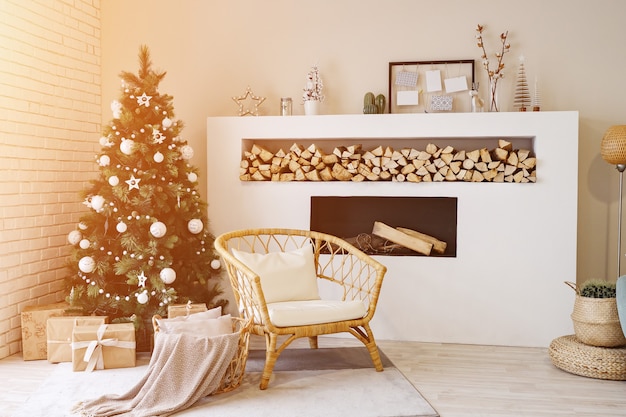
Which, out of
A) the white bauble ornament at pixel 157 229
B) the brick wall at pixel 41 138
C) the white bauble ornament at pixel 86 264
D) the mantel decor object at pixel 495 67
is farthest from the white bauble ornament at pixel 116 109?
the mantel decor object at pixel 495 67

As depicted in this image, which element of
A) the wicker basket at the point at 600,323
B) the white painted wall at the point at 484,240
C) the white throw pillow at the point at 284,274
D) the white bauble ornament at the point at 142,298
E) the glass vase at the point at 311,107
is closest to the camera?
the wicker basket at the point at 600,323

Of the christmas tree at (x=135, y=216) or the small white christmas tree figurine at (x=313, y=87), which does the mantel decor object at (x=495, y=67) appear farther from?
the christmas tree at (x=135, y=216)

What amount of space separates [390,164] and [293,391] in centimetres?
185

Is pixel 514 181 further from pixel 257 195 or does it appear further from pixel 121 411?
pixel 121 411

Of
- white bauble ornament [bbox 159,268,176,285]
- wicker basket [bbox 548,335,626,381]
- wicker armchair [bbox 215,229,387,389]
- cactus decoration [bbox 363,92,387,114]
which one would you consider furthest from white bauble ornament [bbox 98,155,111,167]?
wicker basket [bbox 548,335,626,381]

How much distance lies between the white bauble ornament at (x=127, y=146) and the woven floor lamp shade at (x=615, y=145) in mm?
3105

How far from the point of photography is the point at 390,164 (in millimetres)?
4727

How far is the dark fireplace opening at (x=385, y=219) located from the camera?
487 centimetres

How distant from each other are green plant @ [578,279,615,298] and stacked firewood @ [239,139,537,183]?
32.4 inches

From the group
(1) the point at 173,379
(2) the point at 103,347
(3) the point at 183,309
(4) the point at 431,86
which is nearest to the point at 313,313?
(1) the point at 173,379

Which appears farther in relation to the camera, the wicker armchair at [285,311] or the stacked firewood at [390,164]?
the stacked firewood at [390,164]

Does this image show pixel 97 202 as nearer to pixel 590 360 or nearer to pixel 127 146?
pixel 127 146

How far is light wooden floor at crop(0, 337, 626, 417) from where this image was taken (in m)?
3.35

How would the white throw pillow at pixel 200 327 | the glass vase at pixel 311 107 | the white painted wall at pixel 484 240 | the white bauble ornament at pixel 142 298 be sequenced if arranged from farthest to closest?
1. the glass vase at pixel 311 107
2. the white painted wall at pixel 484 240
3. the white bauble ornament at pixel 142 298
4. the white throw pillow at pixel 200 327
